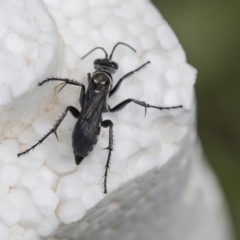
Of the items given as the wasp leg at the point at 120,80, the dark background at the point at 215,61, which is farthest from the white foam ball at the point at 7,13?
the dark background at the point at 215,61

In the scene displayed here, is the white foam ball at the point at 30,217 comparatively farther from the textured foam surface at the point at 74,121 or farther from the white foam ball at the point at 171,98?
the white foam ball at the point at 171,98

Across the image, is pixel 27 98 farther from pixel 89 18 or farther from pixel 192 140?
pixel 192 140

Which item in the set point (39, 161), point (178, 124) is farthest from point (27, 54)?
point (178, 124)

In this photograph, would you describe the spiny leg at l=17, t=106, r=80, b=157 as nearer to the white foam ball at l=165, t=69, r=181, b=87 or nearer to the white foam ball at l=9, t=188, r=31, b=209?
the white foam ball at l=9, t=188, r=31, b=209

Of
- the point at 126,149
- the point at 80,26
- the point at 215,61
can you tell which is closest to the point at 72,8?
the point at 80,26

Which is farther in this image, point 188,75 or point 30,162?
point 188,75

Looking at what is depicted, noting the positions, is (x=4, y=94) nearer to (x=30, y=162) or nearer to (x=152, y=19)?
(x=30, y=162)

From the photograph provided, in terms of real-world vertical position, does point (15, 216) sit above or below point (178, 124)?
below
